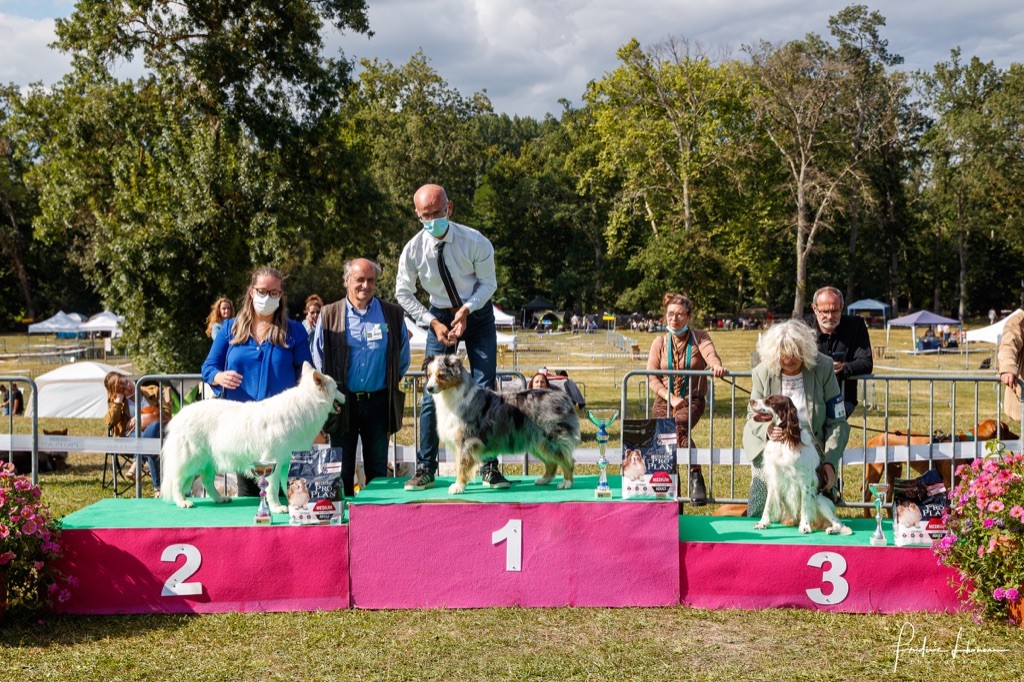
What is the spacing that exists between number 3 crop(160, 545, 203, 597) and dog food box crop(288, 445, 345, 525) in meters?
0.52

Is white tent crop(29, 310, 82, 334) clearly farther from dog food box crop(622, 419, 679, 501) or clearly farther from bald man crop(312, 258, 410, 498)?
dog food box crop(622, 419, 679, 501)

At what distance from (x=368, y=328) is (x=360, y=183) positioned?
12176mm

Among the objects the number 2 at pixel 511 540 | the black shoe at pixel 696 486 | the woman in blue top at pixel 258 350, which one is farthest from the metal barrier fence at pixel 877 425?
the woman in blue top at pixel 258 350

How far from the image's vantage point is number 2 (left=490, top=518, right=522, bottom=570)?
4.50m

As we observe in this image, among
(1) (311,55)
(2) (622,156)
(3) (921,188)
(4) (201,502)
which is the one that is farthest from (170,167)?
(3) (921,188)

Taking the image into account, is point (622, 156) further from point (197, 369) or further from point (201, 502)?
point (201, 502)

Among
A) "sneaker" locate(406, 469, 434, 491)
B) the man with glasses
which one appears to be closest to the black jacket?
the man with glasses

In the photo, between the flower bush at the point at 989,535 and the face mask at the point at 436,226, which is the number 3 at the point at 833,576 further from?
the face mask at the point at 436,226

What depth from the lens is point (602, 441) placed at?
16.8 ft

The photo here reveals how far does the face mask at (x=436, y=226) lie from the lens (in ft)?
16.0

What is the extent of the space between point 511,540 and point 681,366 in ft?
7.62

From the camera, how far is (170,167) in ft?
46.6

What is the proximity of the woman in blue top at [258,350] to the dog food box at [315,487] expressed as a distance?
669 mm

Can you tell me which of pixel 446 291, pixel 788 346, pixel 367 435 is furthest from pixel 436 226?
pixel 788 346
